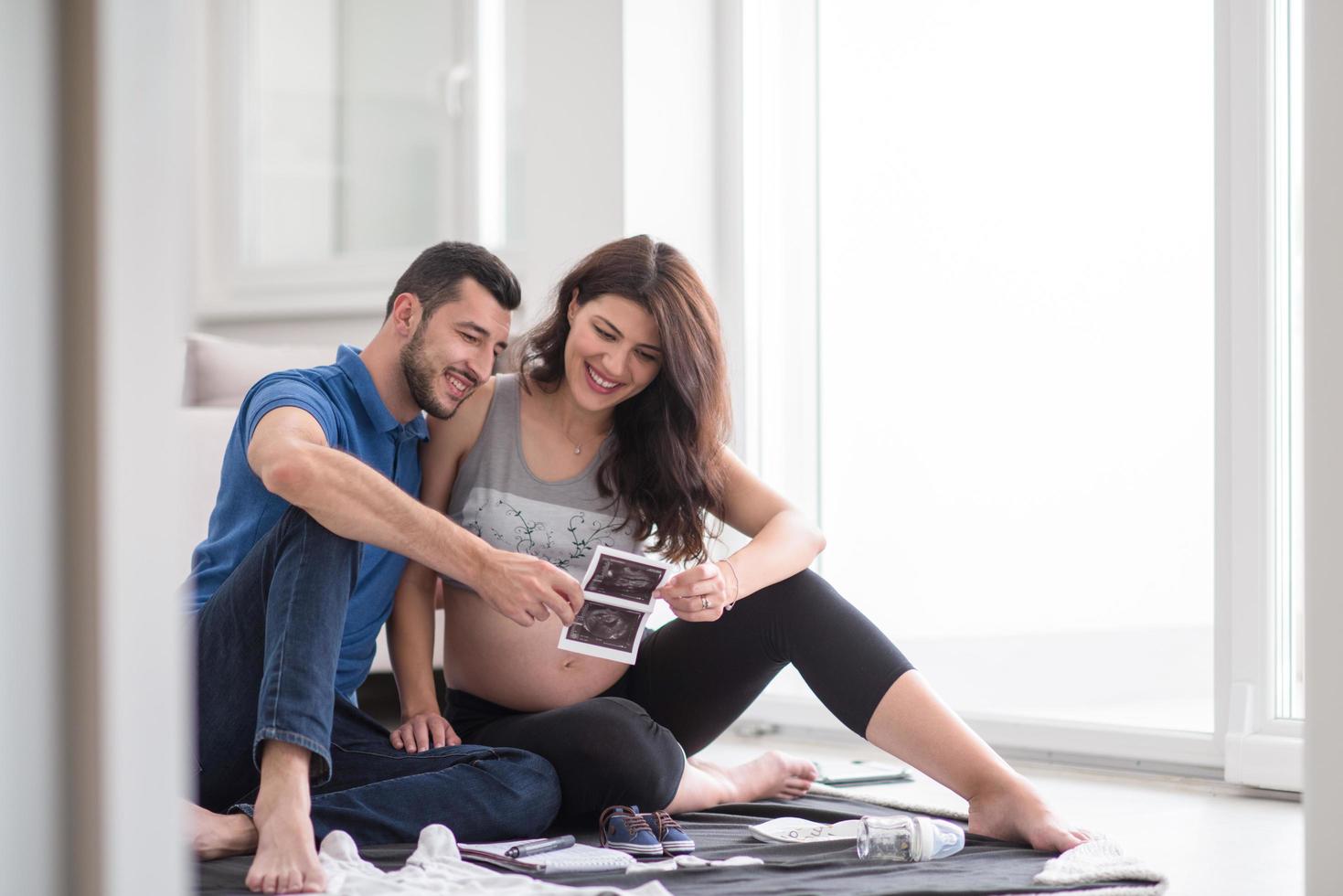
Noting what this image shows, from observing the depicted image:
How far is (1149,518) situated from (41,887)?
8.47ft

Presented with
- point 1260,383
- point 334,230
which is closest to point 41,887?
point 1260,383

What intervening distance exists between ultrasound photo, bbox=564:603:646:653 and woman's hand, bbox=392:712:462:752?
9.7 inches

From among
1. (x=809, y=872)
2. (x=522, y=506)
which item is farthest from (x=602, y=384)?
(x=809, y=872)

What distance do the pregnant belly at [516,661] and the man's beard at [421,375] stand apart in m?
0.31

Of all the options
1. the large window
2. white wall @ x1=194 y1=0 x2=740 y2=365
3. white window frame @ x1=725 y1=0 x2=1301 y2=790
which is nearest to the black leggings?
white window frame @ x1=725 y1=0 x2=1301 y2=790

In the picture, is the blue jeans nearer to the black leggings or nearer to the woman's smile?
the black leggings

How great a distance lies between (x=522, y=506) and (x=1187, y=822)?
4.11 ft

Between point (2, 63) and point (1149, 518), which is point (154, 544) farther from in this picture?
point (1149, 518)


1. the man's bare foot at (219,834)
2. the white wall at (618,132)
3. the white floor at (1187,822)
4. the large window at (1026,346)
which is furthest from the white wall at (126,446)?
the white wall at (618,132)

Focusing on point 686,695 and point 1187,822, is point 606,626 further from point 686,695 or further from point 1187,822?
point 1187,822

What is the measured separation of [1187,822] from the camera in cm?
238

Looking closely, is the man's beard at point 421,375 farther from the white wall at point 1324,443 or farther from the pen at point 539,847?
the white wall at point 1324,443

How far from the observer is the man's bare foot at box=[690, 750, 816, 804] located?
2.38m

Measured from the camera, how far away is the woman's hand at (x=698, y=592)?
6.75ft
